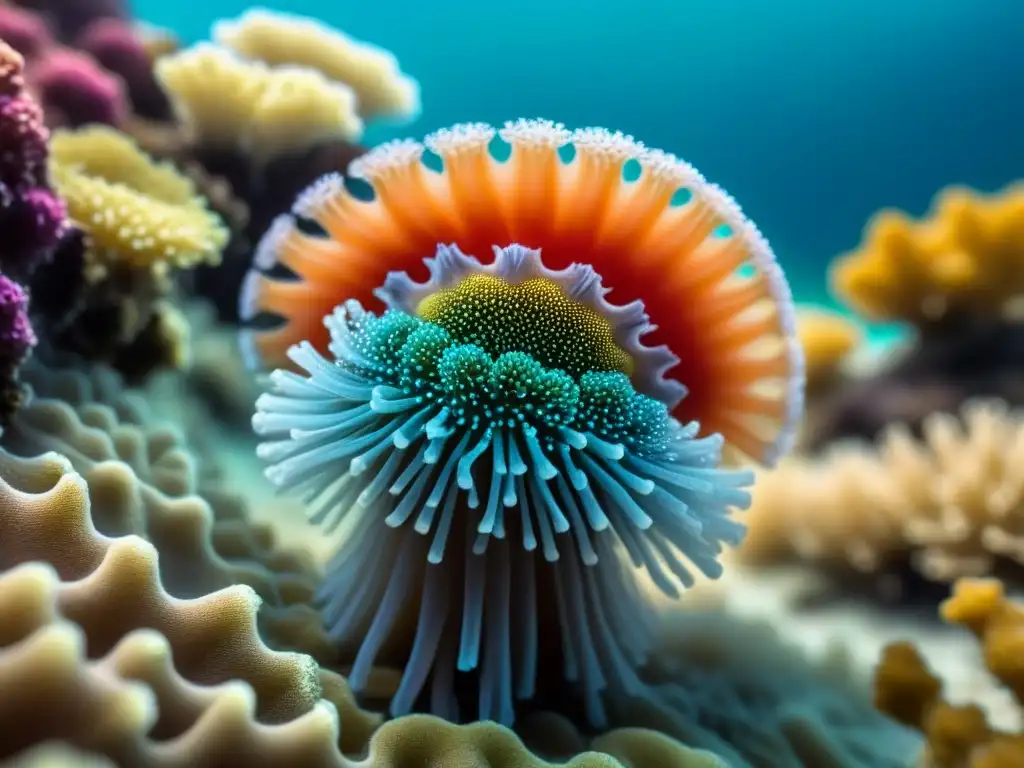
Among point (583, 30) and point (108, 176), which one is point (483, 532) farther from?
point (583, 30)

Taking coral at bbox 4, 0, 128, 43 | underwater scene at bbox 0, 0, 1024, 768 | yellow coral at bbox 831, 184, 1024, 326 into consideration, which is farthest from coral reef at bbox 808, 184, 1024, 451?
coral at bbox 4, 0, 128, 43

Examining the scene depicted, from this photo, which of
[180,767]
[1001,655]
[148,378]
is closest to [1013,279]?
[1001,655]

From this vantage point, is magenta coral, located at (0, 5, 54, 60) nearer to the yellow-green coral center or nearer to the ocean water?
the yellow-green coral center

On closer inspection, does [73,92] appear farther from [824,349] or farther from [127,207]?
[824,349]

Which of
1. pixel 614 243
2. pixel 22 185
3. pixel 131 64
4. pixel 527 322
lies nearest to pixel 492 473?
pixel 527 322

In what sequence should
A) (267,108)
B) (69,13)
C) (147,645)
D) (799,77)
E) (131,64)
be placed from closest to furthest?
1. (147,645)
2. (267,108)
3. (131,64)
4. (69,13)
5. (799,77)

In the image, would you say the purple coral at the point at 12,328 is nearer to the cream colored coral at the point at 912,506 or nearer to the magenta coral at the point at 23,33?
the magenta coral at the point at 23,33
